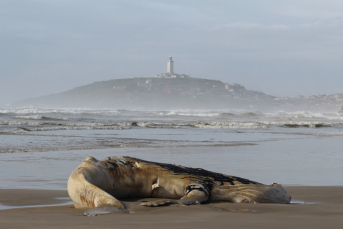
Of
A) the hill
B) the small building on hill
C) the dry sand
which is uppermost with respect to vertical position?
the small building on hill

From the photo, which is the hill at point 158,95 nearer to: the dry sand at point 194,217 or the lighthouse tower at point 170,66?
the lighthouse tower at point 170,66

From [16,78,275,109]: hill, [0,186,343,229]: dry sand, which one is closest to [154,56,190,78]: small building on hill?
[16,78,275,109]: hill

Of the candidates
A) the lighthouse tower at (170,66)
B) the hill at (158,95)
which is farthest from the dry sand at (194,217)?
the lighthouse tower at (170,66)

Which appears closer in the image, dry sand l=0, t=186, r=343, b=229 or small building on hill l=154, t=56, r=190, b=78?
dry sand l=0, t=186, r=343, b=229

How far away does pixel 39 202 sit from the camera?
572cm

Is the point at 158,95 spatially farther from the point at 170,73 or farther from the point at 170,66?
the point at 170,66

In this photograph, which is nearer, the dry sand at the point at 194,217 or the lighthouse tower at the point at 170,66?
the dry sand at the point at 194,217

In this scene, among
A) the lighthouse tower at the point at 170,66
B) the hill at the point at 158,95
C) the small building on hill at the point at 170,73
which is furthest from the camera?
the lighthouse tower at the point at 170,66

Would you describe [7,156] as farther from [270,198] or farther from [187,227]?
[187,227]

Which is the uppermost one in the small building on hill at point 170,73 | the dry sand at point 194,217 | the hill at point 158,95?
the small building on hill at point 170,73

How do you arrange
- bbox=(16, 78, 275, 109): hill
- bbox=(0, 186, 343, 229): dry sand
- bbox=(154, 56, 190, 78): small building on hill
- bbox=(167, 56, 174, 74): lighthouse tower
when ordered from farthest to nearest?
bbox=(167, 56, 174, 74): lighthouse tower → bbox=(154, 56, 190, 78): small building on hill → bbox=(16, 78, 275, 109): hill → bbox=(0, 186, 343, 229): dry sand

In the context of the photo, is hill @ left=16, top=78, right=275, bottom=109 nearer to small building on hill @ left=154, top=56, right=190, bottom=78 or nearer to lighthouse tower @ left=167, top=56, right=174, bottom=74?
small building on hill @ left=154, top=56, right=190, bottom=78

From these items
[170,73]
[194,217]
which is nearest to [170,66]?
[170,73]

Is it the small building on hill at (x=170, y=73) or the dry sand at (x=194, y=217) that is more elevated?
the small building on hill at (x=170, y=73)
